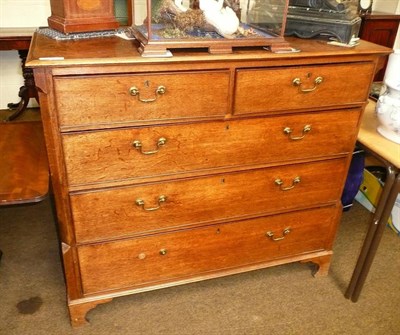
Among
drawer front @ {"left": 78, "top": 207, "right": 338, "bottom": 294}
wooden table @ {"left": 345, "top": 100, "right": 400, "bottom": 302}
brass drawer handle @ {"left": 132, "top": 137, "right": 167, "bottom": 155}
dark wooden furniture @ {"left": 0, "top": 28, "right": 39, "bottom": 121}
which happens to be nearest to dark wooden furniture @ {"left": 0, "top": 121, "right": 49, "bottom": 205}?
drawer front @ {"left": 78, "top": 207, "right": 338, "bottom": 294}

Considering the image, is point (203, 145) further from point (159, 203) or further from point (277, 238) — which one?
point (277, 238)

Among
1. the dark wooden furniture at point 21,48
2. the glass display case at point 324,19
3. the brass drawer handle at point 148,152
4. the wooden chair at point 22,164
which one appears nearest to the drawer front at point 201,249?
the wooden chair at point 22,164

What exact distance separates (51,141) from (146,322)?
901 millimetres

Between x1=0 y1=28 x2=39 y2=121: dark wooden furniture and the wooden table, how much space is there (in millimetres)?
2098

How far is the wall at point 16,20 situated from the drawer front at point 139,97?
2.41m

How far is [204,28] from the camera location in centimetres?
144

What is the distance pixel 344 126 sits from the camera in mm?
1646

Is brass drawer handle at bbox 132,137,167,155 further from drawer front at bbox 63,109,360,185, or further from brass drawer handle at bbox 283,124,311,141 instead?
brass drawer handle at bbox 283,124,311,141

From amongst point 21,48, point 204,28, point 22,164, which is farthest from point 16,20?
point 204,28

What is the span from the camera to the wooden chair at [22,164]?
1.45 meters

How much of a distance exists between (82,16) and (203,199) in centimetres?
82

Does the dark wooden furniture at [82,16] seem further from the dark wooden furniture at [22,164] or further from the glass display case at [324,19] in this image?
the glass display case at [324,19]

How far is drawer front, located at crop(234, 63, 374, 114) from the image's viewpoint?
1421mm

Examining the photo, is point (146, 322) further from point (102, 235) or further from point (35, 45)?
point (35, 45)
